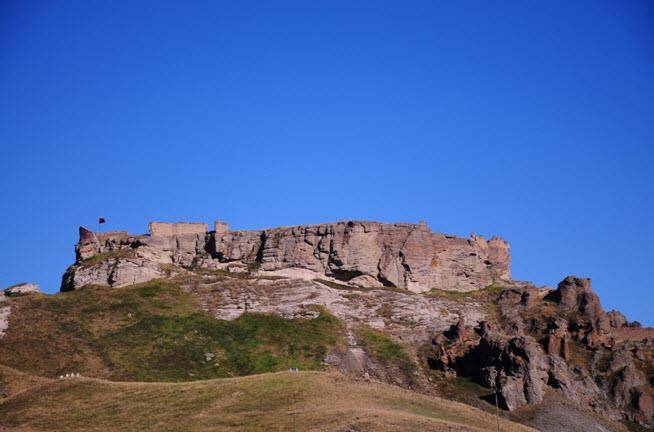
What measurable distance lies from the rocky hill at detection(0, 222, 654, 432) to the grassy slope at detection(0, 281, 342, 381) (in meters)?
0.20

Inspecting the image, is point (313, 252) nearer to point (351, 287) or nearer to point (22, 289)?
point (351, 287)

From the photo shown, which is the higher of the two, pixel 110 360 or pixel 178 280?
pixel 178 280

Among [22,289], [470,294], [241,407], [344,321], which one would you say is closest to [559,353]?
[470,294]

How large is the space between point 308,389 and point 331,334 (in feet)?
105

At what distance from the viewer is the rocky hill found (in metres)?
95.2

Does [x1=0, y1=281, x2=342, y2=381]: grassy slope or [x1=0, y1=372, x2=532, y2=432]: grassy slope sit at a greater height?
[x1=0, y1=281, x2=342, y2=381]: grassy slope

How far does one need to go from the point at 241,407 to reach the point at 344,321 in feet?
125

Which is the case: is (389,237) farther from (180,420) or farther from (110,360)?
(180,420)

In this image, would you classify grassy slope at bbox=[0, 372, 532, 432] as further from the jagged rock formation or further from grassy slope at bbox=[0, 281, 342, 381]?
the jagged rock formation

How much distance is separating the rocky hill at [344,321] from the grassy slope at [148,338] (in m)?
0.20

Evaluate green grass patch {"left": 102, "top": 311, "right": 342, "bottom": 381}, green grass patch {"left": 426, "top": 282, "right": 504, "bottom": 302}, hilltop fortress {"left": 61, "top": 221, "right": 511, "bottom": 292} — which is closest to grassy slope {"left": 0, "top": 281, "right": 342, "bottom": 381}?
green grass patch {"left": 102, "top": 311, "right": 342, "bottom": 381}

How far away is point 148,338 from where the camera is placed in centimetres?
10138

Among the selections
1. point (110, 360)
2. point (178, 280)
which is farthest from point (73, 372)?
point (178, 280)

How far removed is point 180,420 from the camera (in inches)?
2741
